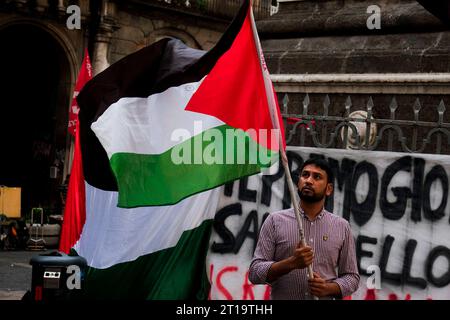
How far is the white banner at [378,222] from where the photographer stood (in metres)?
6.16

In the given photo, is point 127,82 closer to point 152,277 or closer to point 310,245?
point 152,277

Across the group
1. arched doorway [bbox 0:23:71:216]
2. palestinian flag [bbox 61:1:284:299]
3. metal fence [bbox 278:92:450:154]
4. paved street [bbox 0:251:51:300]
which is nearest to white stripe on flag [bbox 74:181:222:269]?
palestinian flag [bbox 61:1:284:299]

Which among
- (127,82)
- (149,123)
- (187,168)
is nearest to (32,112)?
(127,82)

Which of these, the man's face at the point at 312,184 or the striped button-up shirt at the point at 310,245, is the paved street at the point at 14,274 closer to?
the striped button-up shirt at the point at 310,245

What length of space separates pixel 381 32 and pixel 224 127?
2610 millimetres

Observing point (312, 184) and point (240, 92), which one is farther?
point (240, 92)

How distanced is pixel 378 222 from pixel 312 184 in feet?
6.10

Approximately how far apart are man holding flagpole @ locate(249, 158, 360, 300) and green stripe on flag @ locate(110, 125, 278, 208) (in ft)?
3.88

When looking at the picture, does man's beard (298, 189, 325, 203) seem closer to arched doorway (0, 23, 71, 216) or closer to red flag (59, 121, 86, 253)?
red flag (59, 121, 86, 253)

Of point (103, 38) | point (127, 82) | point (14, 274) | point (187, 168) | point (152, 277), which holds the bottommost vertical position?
point (14, 274)

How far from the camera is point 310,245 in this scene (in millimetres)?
4562

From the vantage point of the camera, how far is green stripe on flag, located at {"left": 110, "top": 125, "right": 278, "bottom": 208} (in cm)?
595

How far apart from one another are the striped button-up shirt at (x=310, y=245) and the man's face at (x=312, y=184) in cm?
10
